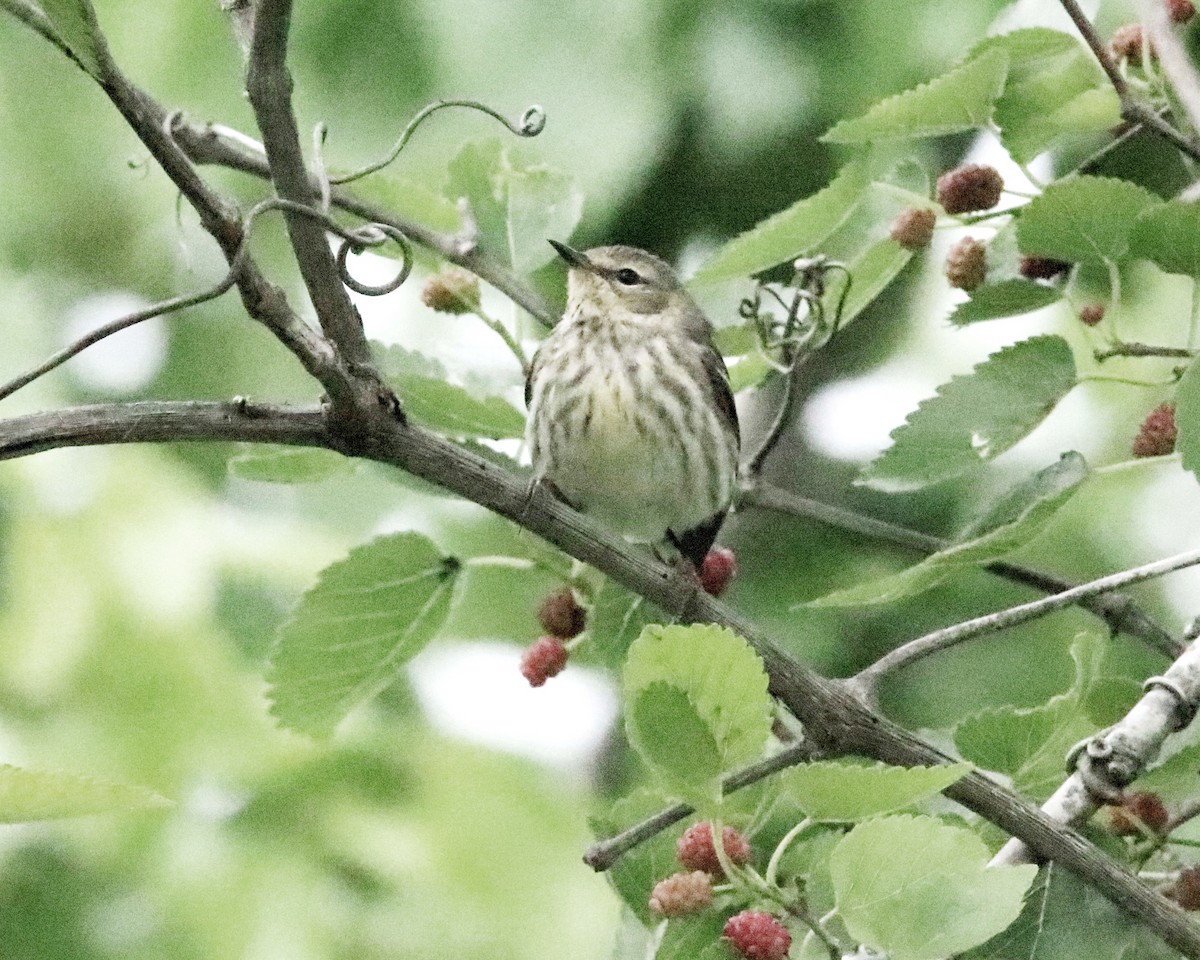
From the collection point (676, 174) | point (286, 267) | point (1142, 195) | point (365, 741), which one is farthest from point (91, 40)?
point (286, 267)

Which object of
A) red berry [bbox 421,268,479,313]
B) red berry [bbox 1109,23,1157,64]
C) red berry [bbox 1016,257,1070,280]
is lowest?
red berry [bbox 421,268,479,313]

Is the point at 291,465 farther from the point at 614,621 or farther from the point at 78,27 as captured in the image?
the point at 78,27

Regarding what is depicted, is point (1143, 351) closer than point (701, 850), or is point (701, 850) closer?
point (701, 850)

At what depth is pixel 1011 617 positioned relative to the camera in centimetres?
156

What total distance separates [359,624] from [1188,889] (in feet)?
3.00

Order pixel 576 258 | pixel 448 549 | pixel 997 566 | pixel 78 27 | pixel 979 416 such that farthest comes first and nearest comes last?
pixel 576 258, pixel 448 549, pixel 997 566, pixel 979 416, pixel 78 27

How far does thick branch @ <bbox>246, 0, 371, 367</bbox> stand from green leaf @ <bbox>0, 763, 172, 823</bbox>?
45 centimetres

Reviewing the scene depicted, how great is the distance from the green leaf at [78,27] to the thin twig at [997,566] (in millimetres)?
961

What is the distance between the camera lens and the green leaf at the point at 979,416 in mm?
1784

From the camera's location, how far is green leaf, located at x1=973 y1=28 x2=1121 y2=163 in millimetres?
1819

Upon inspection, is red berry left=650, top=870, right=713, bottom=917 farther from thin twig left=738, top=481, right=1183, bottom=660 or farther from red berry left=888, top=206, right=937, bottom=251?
red berry left=888, top=206, right=937, bottom=251

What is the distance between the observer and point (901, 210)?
2045 millimetres

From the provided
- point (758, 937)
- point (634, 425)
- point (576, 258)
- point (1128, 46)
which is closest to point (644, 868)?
point (758, 937)

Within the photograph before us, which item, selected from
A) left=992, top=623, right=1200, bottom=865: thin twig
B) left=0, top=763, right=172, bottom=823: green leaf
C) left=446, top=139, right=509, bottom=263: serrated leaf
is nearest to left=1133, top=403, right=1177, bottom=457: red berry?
left=992, top=623, right=1200, bottom=865: thin twig
